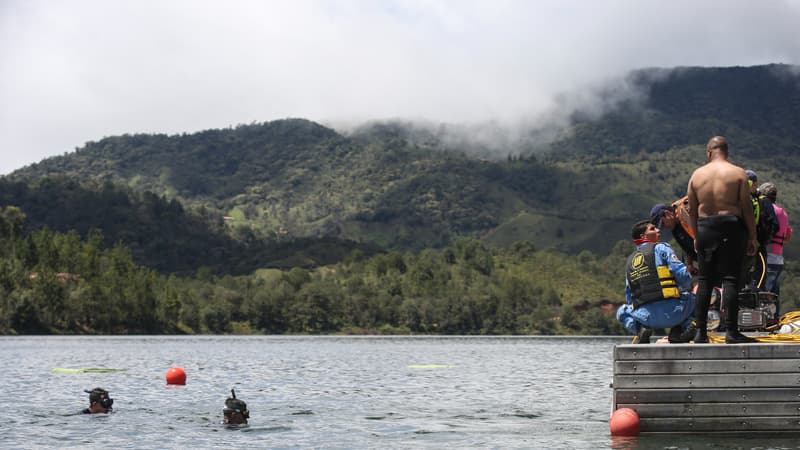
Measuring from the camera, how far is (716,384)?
74.5ft

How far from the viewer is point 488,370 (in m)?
75.0

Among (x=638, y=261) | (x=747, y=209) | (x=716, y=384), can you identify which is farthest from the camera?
(x=638, y=261)

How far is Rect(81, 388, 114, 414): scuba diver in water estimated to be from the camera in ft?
121

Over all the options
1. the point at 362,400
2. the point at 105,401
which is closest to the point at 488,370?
the point at 362,400

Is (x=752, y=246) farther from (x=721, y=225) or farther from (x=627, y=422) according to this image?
(x=627, y=422)

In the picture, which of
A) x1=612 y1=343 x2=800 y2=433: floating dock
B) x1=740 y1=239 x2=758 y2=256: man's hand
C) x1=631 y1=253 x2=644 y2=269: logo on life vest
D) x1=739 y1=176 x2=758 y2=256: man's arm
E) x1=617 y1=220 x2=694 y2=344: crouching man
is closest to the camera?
x1=739 y1=176 x2=758 y2=256: man's arm

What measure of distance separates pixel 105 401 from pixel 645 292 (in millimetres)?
21115

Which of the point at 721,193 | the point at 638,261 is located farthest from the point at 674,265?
the point at 721,193

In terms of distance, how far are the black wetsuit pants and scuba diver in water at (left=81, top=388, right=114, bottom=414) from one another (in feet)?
73.4

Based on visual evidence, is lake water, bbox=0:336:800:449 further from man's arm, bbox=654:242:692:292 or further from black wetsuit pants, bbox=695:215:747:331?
man's arm, bbox=654:242:692:292

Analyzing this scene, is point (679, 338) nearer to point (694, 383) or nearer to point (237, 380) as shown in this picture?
point (694, 383)

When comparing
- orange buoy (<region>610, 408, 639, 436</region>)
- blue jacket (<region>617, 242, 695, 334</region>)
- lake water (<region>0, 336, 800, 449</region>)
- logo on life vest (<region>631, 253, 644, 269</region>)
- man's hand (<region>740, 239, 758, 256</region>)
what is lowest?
lake water (<region>0, 336, 800, 449</region>)

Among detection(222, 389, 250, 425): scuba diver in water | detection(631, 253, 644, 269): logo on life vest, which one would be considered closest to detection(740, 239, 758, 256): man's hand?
detection(631, 253, 644, 269): logo on life vest

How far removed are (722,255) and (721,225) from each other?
24.5 inches
